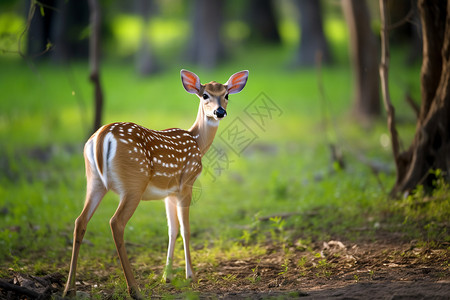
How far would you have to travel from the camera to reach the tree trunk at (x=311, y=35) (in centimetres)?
2320

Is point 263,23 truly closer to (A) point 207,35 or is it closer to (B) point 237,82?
(A) point 207,35

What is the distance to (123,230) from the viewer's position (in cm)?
494

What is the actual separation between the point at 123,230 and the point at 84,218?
38 cm

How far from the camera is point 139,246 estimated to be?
695 centimetres

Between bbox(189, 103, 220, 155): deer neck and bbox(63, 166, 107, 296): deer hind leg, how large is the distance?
1.48 m

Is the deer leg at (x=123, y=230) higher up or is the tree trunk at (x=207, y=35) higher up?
the tree trunk at (x=207, y=35)

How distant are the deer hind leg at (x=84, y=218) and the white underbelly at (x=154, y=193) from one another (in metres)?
0.42

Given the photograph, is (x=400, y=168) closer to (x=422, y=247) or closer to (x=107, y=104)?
(x=422, y=247)

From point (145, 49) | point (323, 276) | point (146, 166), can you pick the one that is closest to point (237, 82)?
point (146, 166)

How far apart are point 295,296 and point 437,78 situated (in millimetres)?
3976

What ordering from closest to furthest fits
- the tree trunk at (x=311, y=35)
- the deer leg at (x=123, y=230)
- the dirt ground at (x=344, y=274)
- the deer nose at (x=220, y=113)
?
the dirt ground at (x=344, y=274) → the deer leg at (x=123, y=230) → the deer nose at (x=220, y=113) → the tree trunk at (x=311, y=35)

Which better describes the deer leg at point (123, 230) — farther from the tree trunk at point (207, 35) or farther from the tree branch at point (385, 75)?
the tree trunk at point (207, 35)

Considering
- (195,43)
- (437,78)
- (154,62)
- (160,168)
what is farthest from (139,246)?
(195,43)

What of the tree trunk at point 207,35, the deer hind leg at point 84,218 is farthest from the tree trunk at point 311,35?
the deer hind leg at point 84,218
